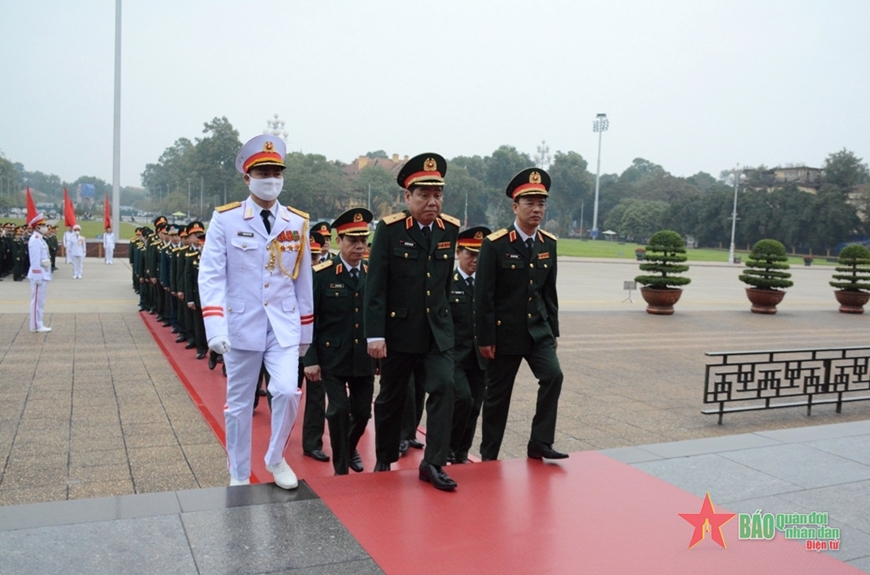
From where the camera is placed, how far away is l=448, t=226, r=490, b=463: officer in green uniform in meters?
4.64

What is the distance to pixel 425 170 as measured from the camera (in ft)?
13.4

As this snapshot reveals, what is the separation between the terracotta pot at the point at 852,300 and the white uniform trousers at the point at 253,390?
65.0ft

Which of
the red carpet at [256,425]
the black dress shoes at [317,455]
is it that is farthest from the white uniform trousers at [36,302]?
the black dress shoes at [317,455]

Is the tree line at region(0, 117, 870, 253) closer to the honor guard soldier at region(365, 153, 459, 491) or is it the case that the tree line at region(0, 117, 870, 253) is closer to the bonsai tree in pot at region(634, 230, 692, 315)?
the bonsai tree in pot at region(634, 230, 692, 315)

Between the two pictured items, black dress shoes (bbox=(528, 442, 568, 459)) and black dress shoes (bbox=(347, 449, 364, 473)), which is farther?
black dress shoes (bbox=(347, 449, 364, 473))

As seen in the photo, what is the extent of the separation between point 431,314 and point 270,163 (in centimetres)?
120

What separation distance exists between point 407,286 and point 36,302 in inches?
359

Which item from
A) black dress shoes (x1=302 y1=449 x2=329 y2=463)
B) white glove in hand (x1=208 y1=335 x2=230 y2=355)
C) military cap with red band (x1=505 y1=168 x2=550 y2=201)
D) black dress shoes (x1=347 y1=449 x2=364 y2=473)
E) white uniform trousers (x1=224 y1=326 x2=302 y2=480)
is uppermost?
military cap with red band (x1=505 y1=168 x2=550 y2=201)

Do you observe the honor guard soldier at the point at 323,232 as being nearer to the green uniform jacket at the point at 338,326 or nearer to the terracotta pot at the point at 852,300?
the green uniform jacket at the point at 338,326

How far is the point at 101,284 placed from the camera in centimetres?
2091

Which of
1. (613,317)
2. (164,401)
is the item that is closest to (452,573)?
(164,401)

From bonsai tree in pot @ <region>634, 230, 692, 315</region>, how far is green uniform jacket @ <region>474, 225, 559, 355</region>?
1324 cm

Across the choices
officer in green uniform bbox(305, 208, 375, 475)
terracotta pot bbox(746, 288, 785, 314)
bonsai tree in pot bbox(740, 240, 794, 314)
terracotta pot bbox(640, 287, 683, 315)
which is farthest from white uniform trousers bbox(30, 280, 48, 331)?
terracotta pot bbox(746, 288, 785, 314)

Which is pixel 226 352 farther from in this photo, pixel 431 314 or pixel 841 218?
pixel 841 218
